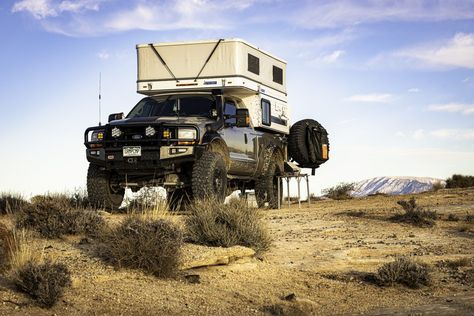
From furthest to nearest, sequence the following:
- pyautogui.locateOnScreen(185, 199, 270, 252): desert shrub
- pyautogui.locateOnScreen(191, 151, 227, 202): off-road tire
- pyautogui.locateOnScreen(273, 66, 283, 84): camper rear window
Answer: pyautogui.locateOnScreen(273, 66, 283, 84): camper rear window, pyautogui.locateOnScreen(191, 151, 227, 202): off-road tire, pyautogui.locateOnScreen(185, 199, 270, 252): desert shrub

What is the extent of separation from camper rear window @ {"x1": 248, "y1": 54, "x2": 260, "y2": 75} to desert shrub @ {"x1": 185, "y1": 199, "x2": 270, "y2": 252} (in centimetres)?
699

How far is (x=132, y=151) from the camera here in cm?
1511

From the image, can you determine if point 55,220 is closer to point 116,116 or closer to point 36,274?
point 36,274

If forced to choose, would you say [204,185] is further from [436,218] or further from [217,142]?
[436,218]

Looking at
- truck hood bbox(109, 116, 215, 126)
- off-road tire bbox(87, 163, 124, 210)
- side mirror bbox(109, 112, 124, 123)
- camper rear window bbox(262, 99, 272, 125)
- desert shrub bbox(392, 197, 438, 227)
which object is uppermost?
camper rear window bbox(262, 99, 272, 125)

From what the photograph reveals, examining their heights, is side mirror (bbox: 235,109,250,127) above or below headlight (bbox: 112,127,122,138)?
above

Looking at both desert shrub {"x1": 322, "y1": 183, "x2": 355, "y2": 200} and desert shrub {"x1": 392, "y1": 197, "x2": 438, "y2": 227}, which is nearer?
desert shrub {"x1": 392, "y1": 197, "x2": 438, "y2": 227}

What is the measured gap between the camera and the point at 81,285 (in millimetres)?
8758

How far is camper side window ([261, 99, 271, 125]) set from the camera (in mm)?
18906

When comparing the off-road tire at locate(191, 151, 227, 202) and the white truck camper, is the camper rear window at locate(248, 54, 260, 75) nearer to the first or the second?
the white truck camper

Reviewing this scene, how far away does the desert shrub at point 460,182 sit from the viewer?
28.8 meters

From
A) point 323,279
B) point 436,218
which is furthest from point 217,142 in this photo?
point 323,279

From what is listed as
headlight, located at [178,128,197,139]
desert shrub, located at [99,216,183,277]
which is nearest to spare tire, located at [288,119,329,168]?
headlight, located at [178,128,197,139]

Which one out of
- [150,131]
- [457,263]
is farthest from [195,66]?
[457,263]
